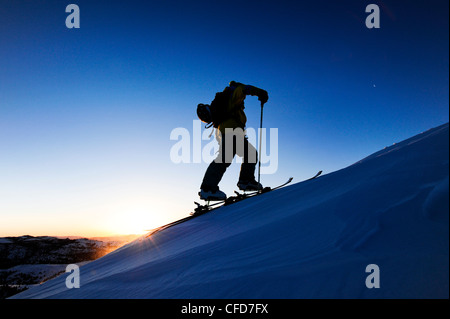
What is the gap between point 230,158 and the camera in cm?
450

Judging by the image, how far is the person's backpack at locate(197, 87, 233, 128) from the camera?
4.59 meters

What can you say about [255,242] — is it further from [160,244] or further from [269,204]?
[160,244]

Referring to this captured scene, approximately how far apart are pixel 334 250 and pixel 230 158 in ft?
10.8

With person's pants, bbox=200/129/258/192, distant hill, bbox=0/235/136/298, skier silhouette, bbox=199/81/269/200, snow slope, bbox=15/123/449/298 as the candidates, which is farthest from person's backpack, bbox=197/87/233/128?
distant hill, bbox=0/235/136/298

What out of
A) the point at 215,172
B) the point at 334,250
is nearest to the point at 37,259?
the point at 215,172

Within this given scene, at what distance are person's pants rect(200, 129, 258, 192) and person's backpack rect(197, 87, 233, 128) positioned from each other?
0.32m

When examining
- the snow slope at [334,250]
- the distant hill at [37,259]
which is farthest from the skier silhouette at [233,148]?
the distant hill at [37,259]

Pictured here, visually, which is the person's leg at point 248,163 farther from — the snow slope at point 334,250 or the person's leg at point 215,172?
the snow slope at point 334,250

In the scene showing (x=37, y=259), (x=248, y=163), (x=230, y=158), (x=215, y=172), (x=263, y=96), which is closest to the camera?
(x=215, y=172)

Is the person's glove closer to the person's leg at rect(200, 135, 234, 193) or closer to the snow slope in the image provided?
the person's leg at rect(200, 135, 234, 193)

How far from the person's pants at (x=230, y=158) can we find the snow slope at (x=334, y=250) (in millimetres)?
2152

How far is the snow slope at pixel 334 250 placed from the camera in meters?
1.01

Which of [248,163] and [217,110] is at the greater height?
[217,110]

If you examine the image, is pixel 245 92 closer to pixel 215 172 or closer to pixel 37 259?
pixel 215 172
